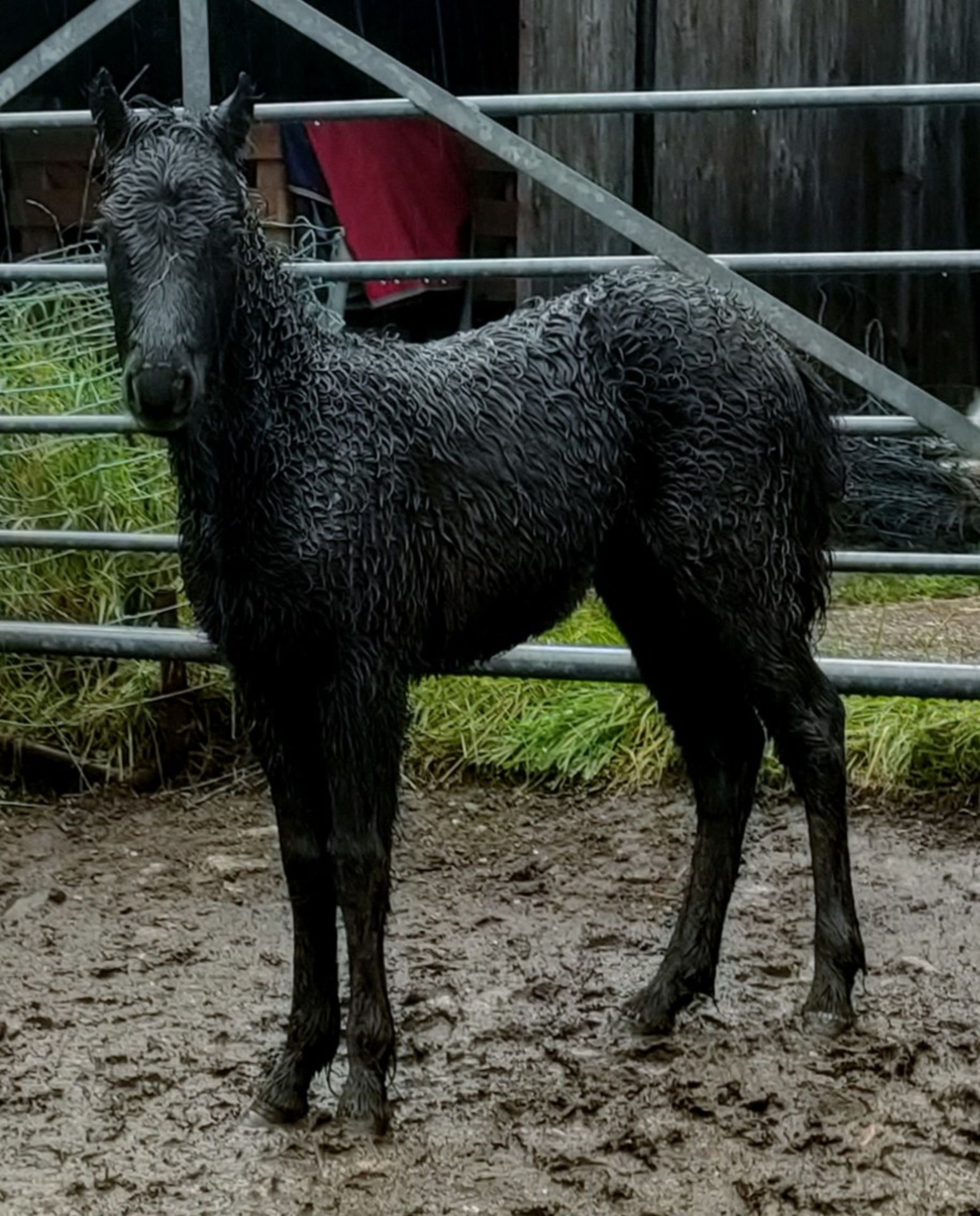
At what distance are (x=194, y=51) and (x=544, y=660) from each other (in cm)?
193

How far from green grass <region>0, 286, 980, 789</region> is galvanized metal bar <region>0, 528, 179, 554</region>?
24 cm

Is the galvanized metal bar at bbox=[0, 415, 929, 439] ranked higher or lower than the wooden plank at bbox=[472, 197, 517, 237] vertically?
lower

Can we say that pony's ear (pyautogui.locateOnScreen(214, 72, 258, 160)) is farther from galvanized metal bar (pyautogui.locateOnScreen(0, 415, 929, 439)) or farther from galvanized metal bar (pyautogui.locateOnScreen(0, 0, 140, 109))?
galvanized metal bar (pyautogui.locateOnScreen(0, 0, 140, 109))

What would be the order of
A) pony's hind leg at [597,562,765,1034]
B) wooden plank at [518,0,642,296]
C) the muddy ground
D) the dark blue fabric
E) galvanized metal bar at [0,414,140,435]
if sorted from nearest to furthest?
the muddy ground → pony's hind leg at [597,562,765,1034] → galvanized metal bar at [0,414,140,435] → wooden plank at [518,0,642,296] → the dark blue fabric

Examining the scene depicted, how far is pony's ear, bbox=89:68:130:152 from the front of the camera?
9.50 feet

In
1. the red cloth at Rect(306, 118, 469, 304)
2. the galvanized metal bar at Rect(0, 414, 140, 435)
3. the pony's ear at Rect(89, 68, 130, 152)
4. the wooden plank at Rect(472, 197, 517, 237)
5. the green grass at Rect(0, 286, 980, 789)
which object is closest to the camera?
the pony's ear at Rect(89, 68, 130, 152)

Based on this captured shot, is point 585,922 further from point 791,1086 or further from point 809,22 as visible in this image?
point 809,22

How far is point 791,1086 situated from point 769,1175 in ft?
1.23

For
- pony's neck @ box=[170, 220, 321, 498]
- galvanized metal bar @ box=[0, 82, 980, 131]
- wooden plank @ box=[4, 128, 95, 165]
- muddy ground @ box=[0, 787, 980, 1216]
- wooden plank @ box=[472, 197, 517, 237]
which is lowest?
muddy ground @ box=[0, 787, 980, 1216]

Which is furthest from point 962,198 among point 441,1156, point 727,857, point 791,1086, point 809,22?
point 441,1156

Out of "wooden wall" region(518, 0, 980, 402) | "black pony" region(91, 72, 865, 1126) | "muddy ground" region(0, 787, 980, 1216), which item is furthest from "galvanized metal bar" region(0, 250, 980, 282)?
"wooden wall" region(518, 0, 980, 402)

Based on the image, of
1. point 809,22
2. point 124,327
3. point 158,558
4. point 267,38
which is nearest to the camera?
point 124,327

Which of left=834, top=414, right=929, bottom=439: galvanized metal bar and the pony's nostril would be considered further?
left=834, top=414, right=929, bottom=439: galvanized metal bar

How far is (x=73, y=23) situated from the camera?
4582 mm
